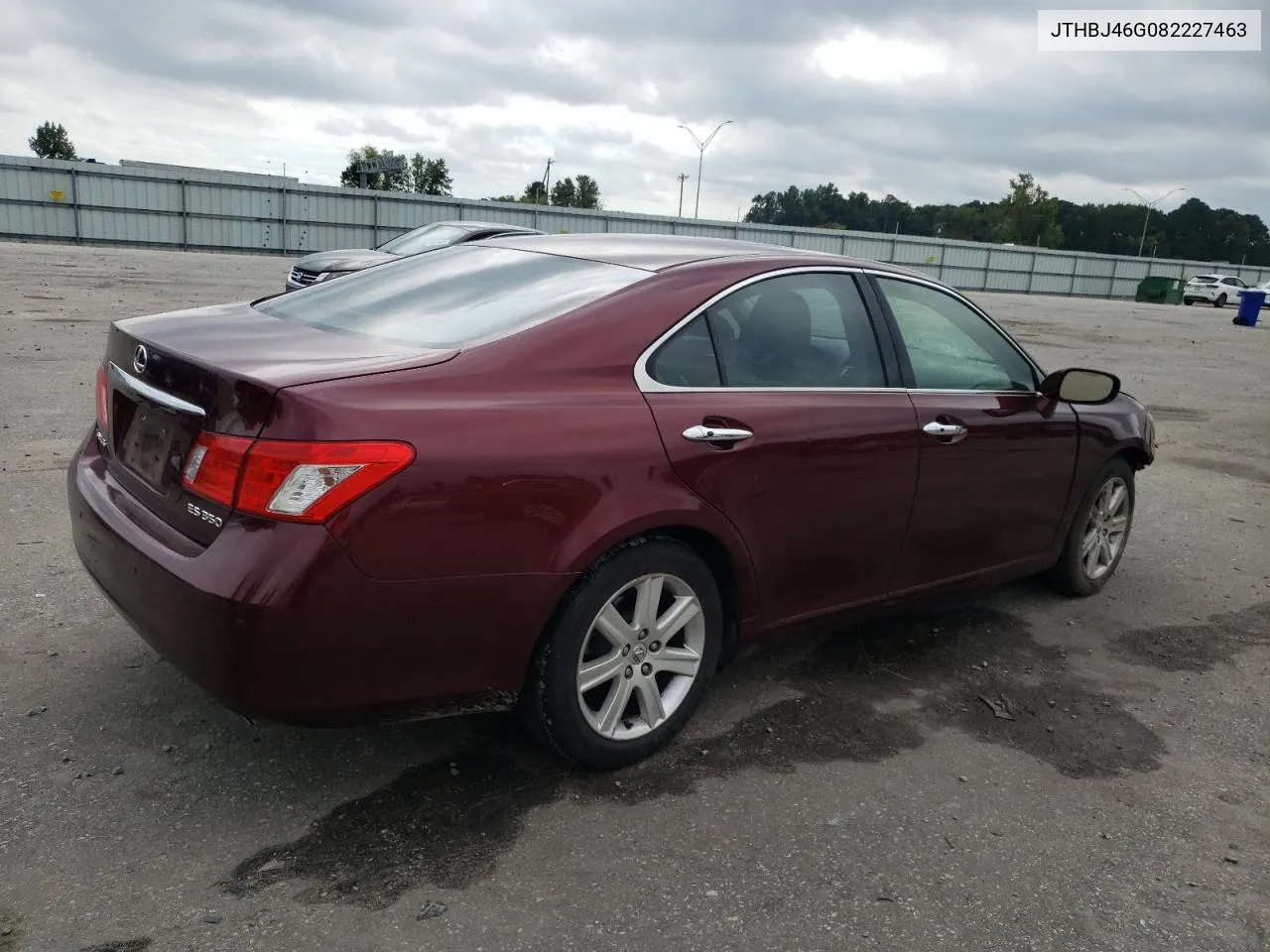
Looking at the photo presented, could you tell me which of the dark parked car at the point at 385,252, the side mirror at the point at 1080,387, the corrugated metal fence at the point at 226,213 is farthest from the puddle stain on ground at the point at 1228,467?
the corrugated metal fence at the point at 226,213

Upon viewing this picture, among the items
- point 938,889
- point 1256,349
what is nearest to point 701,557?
point 938,889

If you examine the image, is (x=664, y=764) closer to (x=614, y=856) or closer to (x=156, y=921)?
(x=614, y=856)

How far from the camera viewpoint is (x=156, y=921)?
7.79ft

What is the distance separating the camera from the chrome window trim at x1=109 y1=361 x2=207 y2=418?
2.71 meters

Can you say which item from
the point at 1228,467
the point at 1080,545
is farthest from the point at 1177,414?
the point at 1080,545

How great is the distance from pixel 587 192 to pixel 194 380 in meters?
101

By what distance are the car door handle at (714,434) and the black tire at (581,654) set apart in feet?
1.05

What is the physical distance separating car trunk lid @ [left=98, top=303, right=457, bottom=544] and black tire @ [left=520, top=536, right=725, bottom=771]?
0.77 m

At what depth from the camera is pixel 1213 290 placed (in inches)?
1842

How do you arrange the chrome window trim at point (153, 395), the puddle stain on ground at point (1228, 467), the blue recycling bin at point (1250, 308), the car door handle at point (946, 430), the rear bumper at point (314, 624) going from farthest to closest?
the blue recycling bin at point (1250, 308) → the puddle stain on ground at point (1228, 467) → the car door handle at point (946, 430) → the chrome window trim at point (153, 395) → the rear bumper at point (314, 624)

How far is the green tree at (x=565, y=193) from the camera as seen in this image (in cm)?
9688

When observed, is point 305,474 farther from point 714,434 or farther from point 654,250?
point 654,250

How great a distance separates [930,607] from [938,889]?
7.27ft

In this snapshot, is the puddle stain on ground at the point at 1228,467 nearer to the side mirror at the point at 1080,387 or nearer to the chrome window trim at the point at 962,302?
the side mirror at the point at 1080,387
